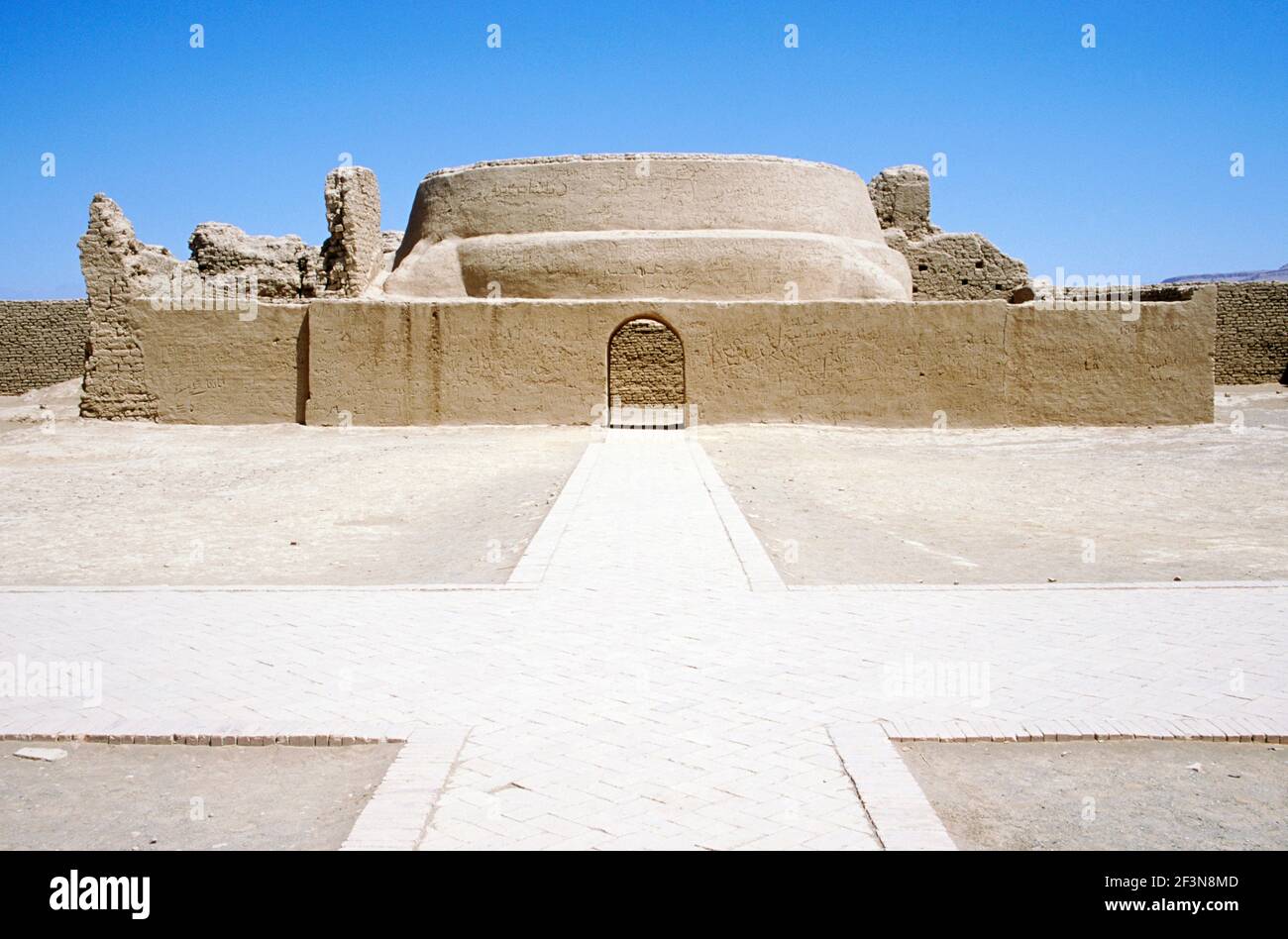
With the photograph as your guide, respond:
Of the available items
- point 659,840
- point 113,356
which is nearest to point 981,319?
point 113,356

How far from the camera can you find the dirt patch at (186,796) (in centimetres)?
324

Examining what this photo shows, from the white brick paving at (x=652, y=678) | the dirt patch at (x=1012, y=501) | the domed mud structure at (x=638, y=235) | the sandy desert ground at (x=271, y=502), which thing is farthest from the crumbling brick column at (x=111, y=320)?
the white brick paving at (x=652, y=678)

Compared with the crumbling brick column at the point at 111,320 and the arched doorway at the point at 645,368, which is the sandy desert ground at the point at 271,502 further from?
the arched doorway at the point at 645,368

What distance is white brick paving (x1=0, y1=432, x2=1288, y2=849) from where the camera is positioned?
337cm

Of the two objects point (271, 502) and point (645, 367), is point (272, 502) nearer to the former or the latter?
point (271, 502)

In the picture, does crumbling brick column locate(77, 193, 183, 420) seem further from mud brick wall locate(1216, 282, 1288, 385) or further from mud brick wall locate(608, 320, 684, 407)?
mud brick wall locate(1216, 282, 1288, 385)

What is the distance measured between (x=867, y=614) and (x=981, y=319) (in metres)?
11.6

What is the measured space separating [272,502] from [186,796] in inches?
270

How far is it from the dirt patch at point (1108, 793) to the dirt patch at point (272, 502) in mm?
3696

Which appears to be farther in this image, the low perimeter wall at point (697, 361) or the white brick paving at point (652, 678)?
the low perimeter wall at point (697, 361)

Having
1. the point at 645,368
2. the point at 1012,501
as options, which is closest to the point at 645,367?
the point at 645,368

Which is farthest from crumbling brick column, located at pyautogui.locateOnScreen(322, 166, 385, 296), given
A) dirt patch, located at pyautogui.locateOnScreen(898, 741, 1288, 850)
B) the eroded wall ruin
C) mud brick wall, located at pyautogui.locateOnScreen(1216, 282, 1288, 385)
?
mud brick wall, located at pyautogui.locateOnScreen(1216, 282, 1288, 385)

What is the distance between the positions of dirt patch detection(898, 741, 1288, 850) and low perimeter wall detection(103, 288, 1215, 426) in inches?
487
